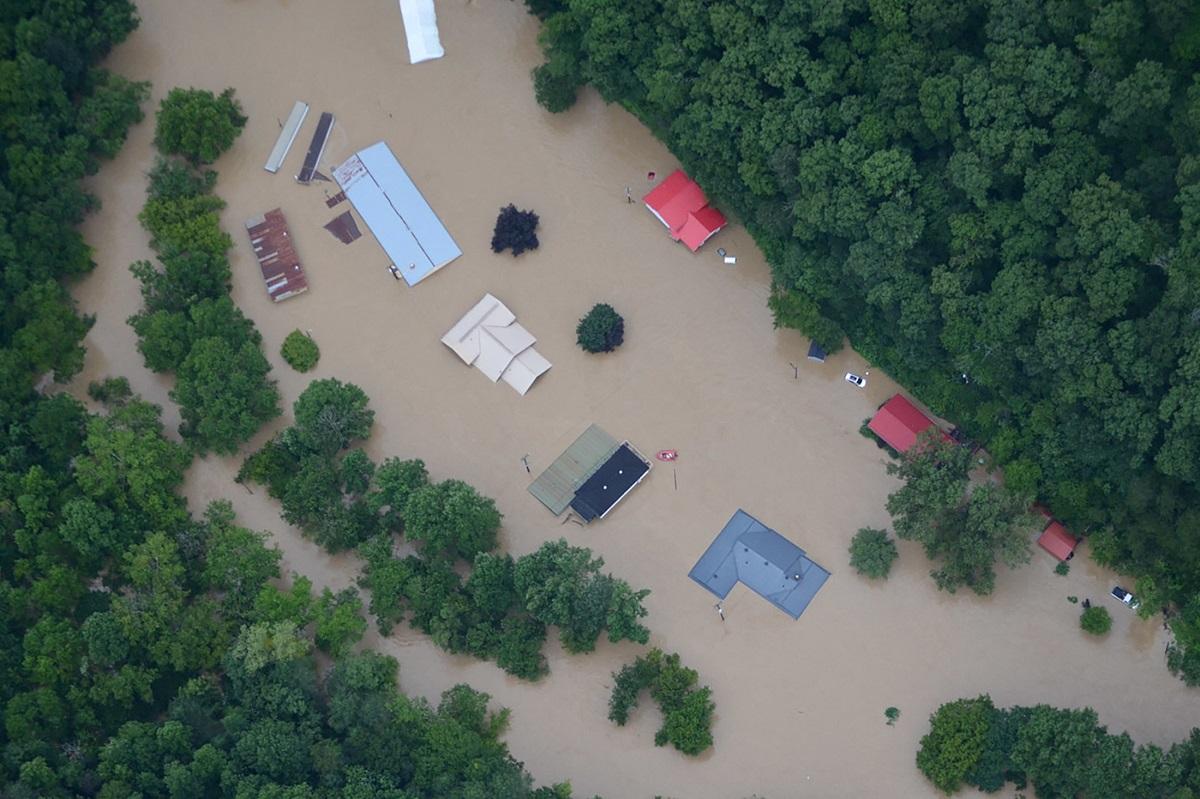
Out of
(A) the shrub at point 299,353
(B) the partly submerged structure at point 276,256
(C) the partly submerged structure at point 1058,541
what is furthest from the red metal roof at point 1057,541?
(B) the partly submerged structure at point 276,256

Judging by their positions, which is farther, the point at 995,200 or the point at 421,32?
the point at 421,32

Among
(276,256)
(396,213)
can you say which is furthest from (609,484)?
(276,256)

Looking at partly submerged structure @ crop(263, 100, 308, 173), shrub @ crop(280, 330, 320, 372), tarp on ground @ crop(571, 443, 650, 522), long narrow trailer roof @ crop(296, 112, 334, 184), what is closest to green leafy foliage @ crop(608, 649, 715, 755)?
tarp on ground @ crop(571, 443, 650, 522)

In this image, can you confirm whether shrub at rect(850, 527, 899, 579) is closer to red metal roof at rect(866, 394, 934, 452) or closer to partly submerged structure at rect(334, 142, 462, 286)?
red metal roof at rect(866, 394, 934, 452)

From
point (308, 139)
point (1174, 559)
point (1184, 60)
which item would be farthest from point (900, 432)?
point (308, 139)

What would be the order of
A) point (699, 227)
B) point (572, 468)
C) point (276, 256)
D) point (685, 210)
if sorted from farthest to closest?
point (276, 256)
point (685, 210)
point (699, 227)
point (572, 468)

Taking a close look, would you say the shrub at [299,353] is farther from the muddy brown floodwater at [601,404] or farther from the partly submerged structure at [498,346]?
the partly submerged structure at [498,346]

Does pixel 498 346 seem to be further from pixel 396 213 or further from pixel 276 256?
pixel 276 256
